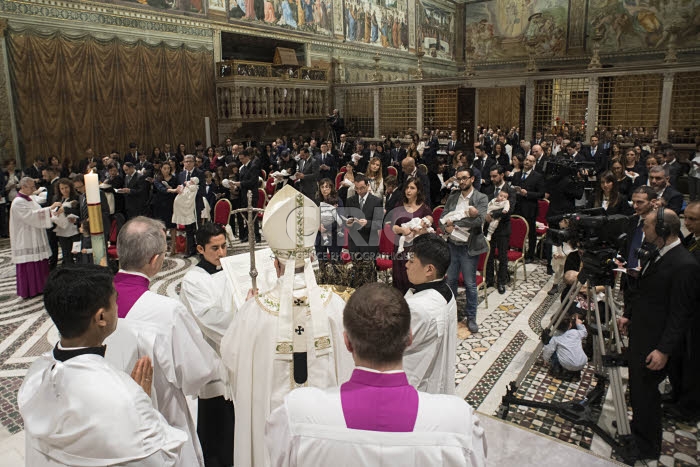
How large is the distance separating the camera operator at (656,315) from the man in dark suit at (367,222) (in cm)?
358

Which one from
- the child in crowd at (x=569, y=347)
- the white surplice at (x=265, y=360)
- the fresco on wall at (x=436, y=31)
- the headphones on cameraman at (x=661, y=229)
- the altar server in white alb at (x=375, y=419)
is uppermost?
the fresco on wall at (x=436, y=31)

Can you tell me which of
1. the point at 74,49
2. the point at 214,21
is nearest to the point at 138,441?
the point at 74,49

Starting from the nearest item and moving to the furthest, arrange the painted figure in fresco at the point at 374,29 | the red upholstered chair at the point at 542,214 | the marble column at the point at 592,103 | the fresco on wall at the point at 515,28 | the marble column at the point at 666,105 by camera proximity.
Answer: the red upholstered chair at the point at 542,214 → the marble column at the point at 666,105 → the marble column at the point at 592,103 → the painted figure in fresco at the point at 374,29 → the fresco on wall at the point at 515,28

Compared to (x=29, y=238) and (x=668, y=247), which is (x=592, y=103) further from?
(x=29, y=238)

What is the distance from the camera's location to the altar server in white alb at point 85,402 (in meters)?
1.63

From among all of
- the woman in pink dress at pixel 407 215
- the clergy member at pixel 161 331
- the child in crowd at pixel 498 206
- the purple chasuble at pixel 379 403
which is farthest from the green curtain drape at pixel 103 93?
the purple chasuble at pixel 379 403

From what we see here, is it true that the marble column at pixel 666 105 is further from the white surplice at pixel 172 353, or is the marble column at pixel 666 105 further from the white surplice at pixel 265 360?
the white surplice at pixel 172 353

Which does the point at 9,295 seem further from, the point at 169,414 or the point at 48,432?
the point at 48,432

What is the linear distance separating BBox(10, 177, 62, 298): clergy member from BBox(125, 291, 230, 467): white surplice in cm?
518

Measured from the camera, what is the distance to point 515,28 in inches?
1030

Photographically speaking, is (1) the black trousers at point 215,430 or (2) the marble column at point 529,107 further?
(2) the marble column at point 529,107

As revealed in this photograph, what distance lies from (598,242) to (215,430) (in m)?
2.85

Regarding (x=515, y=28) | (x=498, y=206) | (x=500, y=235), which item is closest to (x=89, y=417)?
(x=498, y=206)

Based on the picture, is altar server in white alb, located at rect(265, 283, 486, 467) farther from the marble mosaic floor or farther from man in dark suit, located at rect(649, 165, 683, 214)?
man in dark suit, located at rect(649, 165, 683, 214)
